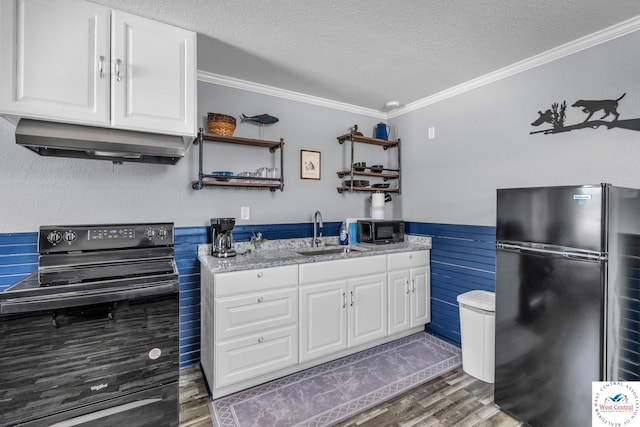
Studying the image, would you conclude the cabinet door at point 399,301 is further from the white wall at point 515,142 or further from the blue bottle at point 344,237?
the white wall at point 515,142

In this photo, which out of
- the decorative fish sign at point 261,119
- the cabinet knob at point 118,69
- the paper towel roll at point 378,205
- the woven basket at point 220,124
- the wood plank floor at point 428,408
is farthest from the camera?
the paper towel roll at point 378,205

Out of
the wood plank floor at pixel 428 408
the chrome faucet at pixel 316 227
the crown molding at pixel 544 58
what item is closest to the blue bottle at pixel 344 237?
the chrome faucet at pixel 316 227

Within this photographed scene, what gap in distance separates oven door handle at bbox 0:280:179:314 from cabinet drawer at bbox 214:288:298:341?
466 millimetres

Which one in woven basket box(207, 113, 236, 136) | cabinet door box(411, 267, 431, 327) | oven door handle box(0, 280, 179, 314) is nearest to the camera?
oven door handle box(0, 280, 179, 314)

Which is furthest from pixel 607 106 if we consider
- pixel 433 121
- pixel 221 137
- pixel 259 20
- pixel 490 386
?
pixel 221 137

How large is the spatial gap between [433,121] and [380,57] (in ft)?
3.59

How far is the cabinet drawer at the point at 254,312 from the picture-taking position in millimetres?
1941

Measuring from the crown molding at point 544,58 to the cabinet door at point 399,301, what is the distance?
5.75ft

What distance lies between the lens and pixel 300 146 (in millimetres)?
2959

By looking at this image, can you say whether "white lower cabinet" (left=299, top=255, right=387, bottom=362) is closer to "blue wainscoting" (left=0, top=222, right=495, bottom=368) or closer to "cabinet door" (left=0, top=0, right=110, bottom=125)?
"blue wainscoting" (left=0, top=222, right=495, bottom=368)

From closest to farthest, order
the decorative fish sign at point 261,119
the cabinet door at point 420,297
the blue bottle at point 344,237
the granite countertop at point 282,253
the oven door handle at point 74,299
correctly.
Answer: the oven door handle at point 74,299 < the granite countertop at point 282,253 < the decorative fish sign at point 261,119 < the cabinet door at point 420,297 < the blue bottle at point 344,237

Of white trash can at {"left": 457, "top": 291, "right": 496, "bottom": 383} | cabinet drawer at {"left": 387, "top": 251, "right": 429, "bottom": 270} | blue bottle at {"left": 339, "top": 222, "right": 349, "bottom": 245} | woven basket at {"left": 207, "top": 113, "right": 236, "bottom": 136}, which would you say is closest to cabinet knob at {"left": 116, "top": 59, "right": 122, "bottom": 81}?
woven basket at {"left": 207, "top": 113, "right": 236, "bottom": 136}

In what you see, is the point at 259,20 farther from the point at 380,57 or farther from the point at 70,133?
the point at 70,133

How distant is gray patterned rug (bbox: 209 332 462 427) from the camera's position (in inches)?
72.0
